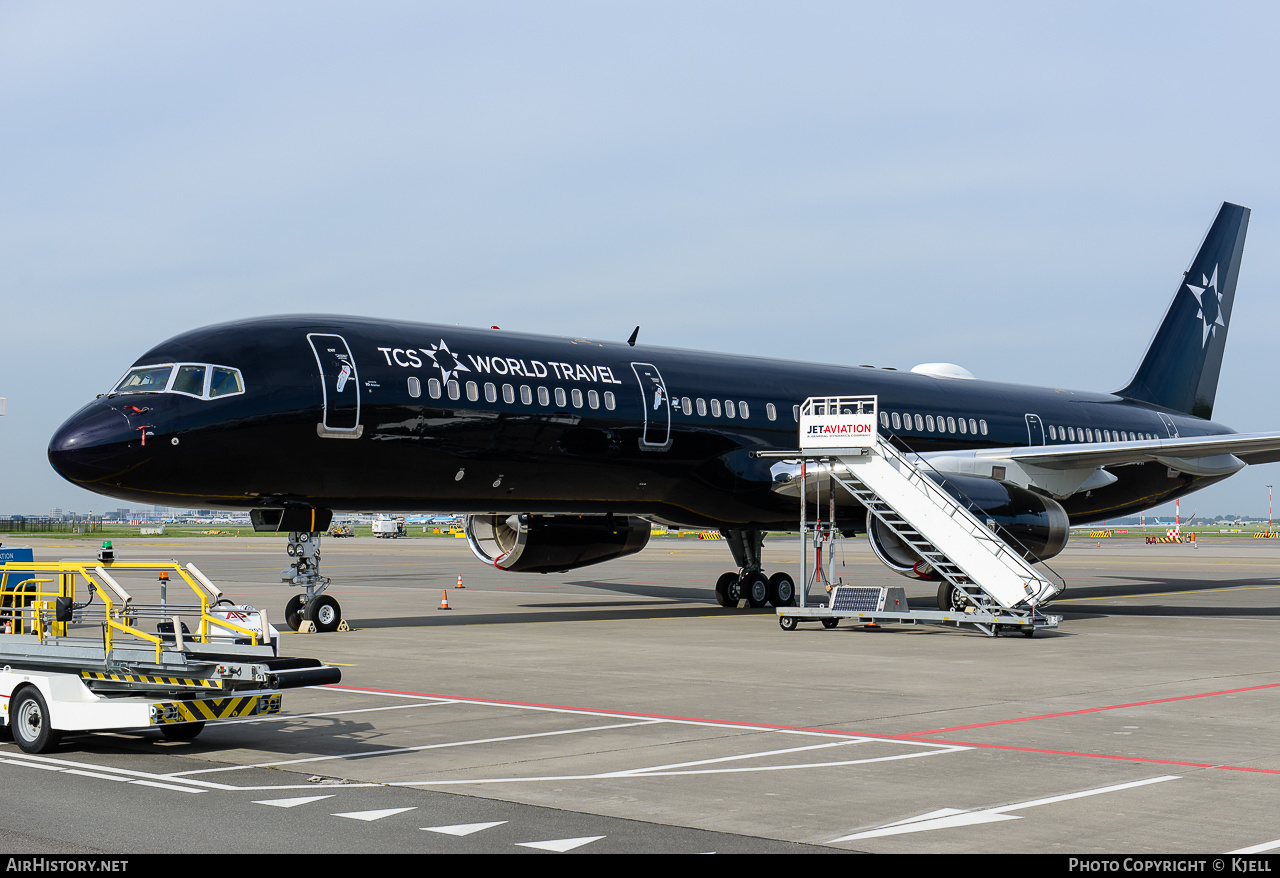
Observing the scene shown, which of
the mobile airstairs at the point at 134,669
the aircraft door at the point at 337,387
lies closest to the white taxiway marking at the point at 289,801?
the mobile airstairs at the point at 134,669

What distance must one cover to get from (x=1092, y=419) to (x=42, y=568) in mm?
27194

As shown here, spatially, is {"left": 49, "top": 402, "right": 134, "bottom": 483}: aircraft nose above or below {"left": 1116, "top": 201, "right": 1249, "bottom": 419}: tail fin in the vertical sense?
below

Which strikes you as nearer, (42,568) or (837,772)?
(837,772)

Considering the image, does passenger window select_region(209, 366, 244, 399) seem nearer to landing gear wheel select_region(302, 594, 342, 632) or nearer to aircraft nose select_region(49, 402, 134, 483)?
aircraft nose select_region(49, 402, 134, 483)

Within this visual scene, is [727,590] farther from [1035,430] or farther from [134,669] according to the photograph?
[134,669]

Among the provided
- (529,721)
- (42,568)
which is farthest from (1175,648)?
(42,568)

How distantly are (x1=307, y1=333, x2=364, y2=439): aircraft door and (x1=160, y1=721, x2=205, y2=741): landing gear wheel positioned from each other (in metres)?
8.93

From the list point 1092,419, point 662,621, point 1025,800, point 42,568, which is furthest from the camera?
point 1092,419

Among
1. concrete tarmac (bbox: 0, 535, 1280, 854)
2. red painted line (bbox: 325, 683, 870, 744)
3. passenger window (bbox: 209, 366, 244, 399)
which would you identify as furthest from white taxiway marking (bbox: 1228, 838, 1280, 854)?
passenger window (bbox: 209, 366, 244, 399)

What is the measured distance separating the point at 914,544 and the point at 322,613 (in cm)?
965

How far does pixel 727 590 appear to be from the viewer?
2725 centimetres

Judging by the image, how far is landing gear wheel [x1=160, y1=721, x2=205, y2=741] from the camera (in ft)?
33.3

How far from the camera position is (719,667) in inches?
611
